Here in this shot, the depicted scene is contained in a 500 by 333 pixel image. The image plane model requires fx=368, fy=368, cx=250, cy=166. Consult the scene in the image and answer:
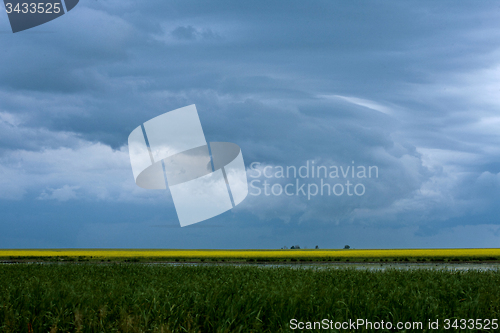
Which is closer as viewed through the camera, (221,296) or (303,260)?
(221,296)

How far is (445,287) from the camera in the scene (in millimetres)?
15961

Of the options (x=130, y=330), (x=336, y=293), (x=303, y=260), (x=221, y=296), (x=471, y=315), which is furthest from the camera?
(x=303, y=260)

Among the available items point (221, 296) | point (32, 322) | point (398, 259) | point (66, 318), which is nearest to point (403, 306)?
point (221, 296)

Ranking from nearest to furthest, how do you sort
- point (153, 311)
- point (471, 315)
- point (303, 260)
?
point (153, 311) → point (471, 315) → point (303, 260)

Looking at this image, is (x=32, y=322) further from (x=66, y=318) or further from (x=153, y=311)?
(x=153, y=311)

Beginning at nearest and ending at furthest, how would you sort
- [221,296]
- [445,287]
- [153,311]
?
[153,311] → [221,296] → [445,287]

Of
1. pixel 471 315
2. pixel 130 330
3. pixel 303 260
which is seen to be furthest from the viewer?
pixel 303 260

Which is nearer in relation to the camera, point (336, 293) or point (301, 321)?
point (301, 321)

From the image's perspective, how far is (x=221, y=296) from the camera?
10.5 metres

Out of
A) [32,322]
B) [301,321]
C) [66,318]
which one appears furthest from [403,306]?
[32,322]

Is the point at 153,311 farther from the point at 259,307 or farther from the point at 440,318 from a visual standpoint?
the point at 440,318

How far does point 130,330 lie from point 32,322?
2.78 metres

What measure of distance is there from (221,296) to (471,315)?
6.58 m

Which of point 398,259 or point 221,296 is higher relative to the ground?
point 221,296
